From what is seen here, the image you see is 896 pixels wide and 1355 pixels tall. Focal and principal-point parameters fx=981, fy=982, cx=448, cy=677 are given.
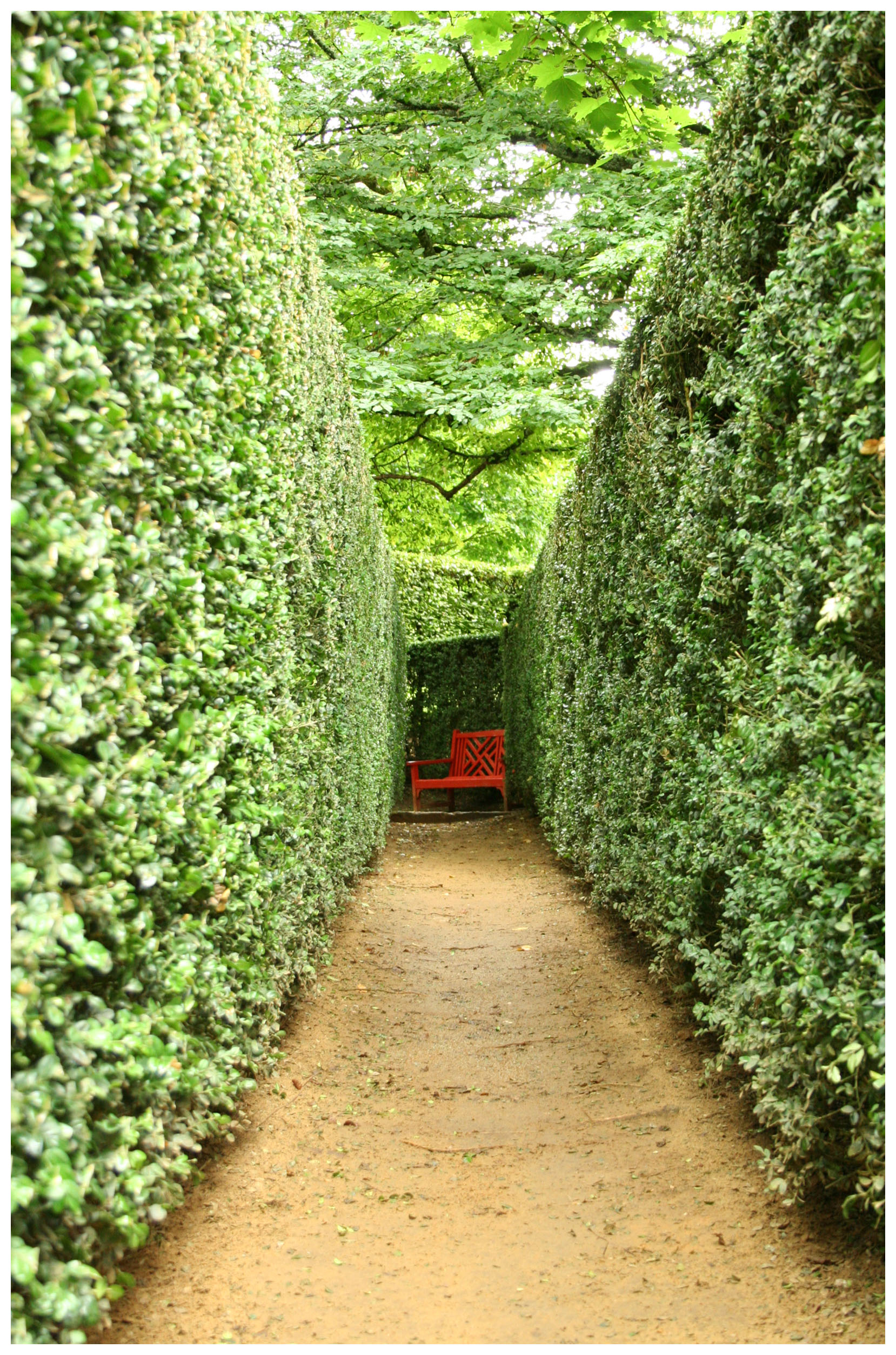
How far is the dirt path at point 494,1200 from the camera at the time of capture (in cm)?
256

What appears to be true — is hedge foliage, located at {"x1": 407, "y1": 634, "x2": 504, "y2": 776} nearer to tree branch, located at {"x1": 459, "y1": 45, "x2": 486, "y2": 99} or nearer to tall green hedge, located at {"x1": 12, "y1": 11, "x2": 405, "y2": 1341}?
tree branch, located at {"x1": 459, "y1": 45, "x2": 486, "y2": 99}

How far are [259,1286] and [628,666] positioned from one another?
14.1 ft

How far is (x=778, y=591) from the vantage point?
3.26 metres

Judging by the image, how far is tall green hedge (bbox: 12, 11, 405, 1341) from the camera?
6.08 feet

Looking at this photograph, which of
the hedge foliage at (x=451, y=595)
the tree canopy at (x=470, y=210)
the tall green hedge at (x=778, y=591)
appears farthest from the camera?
the hedge foliage at (x=451, y=595)

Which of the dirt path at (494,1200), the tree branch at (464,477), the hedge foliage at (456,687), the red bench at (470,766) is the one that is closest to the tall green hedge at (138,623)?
the dirt path at (494,1200)

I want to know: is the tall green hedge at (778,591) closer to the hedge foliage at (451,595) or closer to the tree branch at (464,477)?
the hedge foliage at (451,595)

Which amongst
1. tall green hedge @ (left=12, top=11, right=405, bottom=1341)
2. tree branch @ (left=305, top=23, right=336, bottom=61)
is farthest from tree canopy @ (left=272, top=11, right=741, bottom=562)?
tall green hedge @ (left=12, top=11, right=405, bottom=1341)

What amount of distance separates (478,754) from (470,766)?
384 mm

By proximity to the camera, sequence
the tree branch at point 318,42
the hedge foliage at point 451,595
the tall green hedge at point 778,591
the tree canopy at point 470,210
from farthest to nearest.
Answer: the hedge foliage at point 451,595, the tree branch at point 318,42, the tree canopy at point 470,210, the tall green hedge at point 778,591

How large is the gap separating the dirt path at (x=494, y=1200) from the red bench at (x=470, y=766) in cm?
821

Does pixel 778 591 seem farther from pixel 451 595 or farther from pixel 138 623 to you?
pixel 451 595

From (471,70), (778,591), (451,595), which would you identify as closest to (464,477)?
(451,595)
